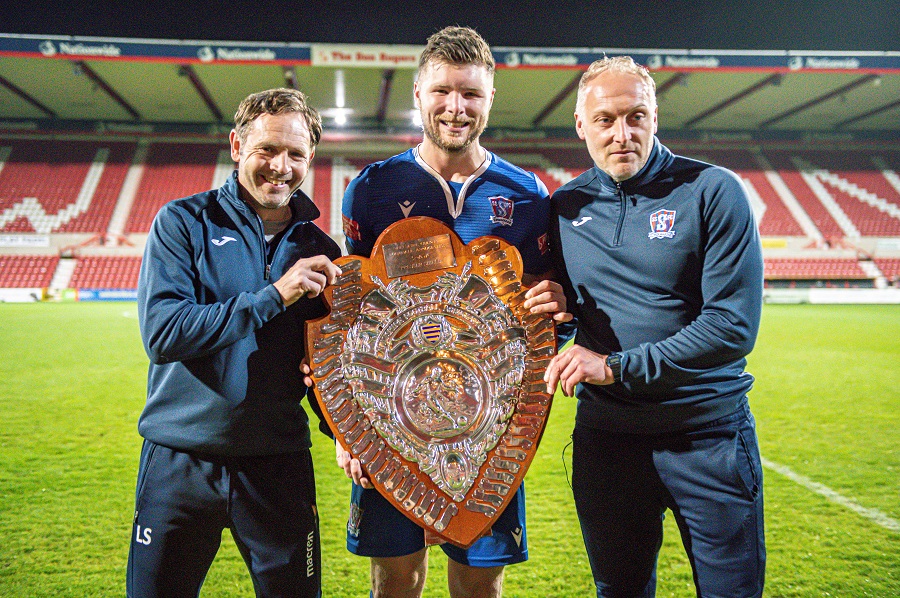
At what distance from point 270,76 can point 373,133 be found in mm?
6274

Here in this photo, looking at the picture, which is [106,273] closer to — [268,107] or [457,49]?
[268,107]

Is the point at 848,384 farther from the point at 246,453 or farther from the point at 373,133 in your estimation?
the point at 373,133

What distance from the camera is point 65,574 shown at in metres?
2.77

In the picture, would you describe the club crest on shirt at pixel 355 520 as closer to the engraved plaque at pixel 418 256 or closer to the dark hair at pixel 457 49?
the engraved plaque at pixel 418 256

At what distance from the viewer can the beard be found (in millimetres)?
1943

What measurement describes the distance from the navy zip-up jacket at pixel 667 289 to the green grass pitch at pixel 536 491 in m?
1.29

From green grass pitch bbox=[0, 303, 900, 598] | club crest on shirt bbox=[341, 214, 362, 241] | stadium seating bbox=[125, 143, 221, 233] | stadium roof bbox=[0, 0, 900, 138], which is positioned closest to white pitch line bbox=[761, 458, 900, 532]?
green grass pitch bbox=[0, 303, 900, 598]

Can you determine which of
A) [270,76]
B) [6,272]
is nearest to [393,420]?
[270,76]

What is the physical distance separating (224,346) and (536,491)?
2818mm

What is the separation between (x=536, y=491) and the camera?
12.9ft

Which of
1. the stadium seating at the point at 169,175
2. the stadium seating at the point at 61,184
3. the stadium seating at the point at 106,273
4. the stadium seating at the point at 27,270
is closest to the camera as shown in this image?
the stadium seating at the point at 27,270

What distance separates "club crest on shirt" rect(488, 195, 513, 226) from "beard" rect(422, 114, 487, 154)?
20 centimetres

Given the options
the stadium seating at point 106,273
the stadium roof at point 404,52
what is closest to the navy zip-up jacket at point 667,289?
the stadium roof at point 404,52

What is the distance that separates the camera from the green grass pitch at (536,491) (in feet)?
9.08
